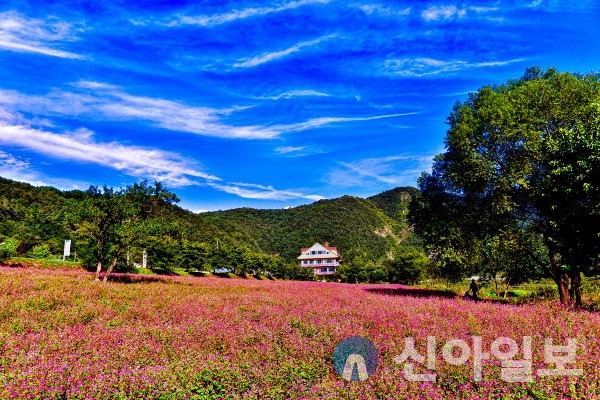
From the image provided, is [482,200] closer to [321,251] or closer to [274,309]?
[274,309]

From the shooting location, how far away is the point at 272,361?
699cm

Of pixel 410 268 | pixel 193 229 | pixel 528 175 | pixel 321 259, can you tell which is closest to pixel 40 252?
pixel 193 229

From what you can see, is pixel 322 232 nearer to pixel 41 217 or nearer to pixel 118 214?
pixel 41 217

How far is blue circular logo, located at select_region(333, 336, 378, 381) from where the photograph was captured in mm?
6340

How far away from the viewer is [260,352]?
285 inches

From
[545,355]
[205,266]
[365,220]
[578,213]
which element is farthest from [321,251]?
[545,355]

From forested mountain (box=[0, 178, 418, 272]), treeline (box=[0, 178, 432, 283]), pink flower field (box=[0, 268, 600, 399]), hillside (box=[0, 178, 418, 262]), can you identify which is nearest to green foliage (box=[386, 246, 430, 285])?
treeline (box=[0, 178, 432, 283])

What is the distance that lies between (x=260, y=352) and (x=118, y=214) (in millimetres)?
20030

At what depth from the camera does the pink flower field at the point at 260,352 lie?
544 centimetres

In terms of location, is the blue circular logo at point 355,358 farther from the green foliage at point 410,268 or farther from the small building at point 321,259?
the small building at point 321,259

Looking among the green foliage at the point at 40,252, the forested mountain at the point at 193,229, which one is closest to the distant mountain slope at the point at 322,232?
the forested mountain at the point at 193,229

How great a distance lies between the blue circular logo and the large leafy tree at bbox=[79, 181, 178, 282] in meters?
19.4

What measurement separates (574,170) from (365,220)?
188 meters

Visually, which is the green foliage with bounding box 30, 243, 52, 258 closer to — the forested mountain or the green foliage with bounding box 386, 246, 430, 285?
the forested mountain
